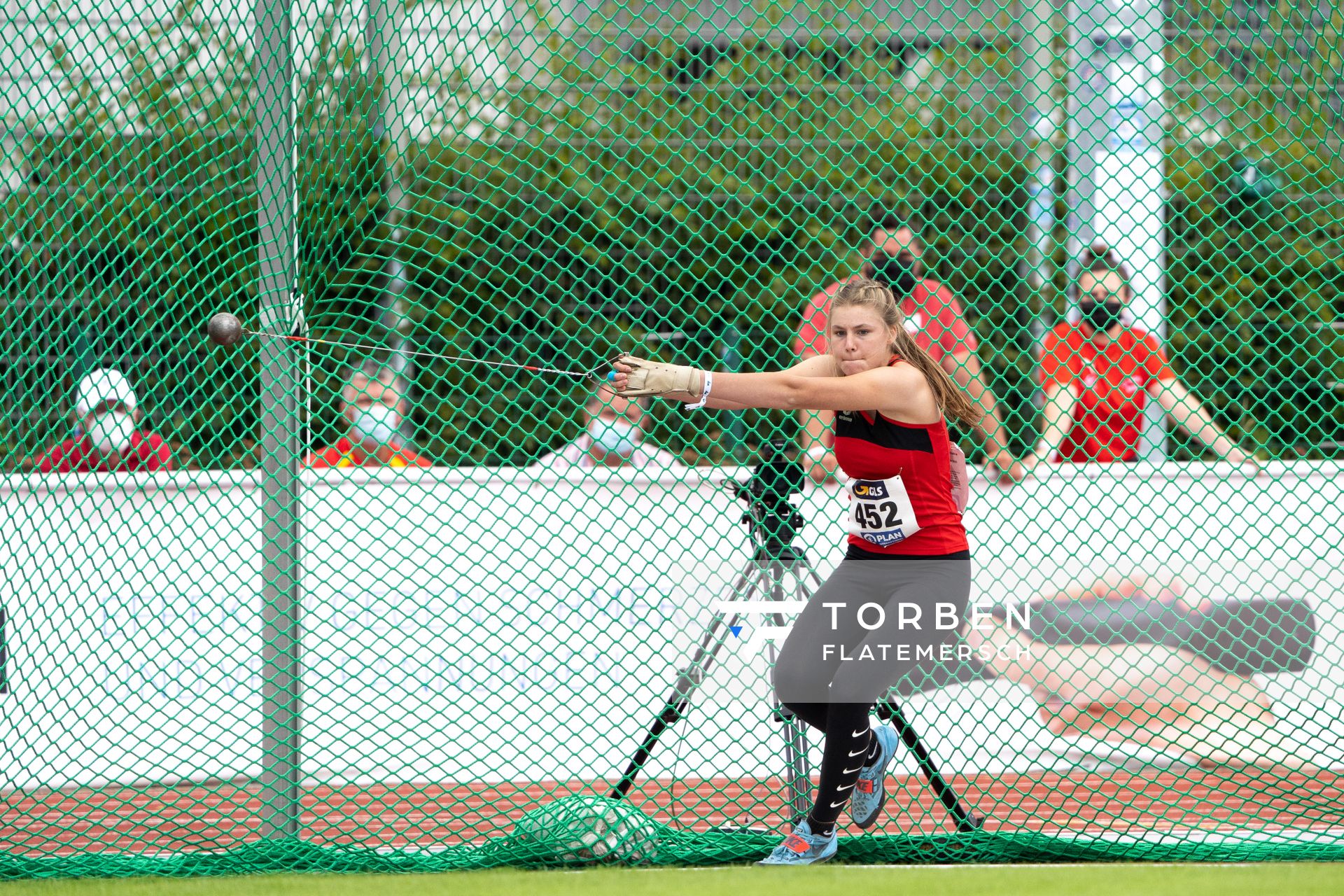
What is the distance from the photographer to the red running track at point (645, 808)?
144 inches

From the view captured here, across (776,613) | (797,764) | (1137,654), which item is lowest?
(797,764)

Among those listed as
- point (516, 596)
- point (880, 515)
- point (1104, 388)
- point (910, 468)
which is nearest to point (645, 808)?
point (516, 596)

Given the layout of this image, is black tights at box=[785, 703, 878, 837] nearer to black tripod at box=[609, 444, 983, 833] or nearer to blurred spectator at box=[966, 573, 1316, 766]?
black tripod at box=[609, 444, 983, 833]

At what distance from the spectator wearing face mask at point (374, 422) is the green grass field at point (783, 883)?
5.03 ft

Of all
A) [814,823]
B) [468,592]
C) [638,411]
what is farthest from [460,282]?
[814,823]

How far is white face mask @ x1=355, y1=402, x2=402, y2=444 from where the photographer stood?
4.51m

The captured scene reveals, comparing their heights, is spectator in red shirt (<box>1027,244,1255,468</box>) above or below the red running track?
above

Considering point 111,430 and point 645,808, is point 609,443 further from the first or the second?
point 111,430

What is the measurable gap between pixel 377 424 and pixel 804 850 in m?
2.12

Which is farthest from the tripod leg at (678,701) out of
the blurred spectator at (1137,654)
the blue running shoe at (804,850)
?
the blurred spectator at (1137,654)

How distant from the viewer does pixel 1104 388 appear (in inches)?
174

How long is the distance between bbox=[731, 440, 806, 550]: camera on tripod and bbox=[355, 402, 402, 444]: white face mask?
4.35 feet

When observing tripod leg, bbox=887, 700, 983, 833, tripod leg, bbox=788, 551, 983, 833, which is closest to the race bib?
tripod leg, bbox=788, 551, 983, 833

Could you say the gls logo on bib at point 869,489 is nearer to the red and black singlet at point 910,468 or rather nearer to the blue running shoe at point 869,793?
the red and black singlet at point 910,468
